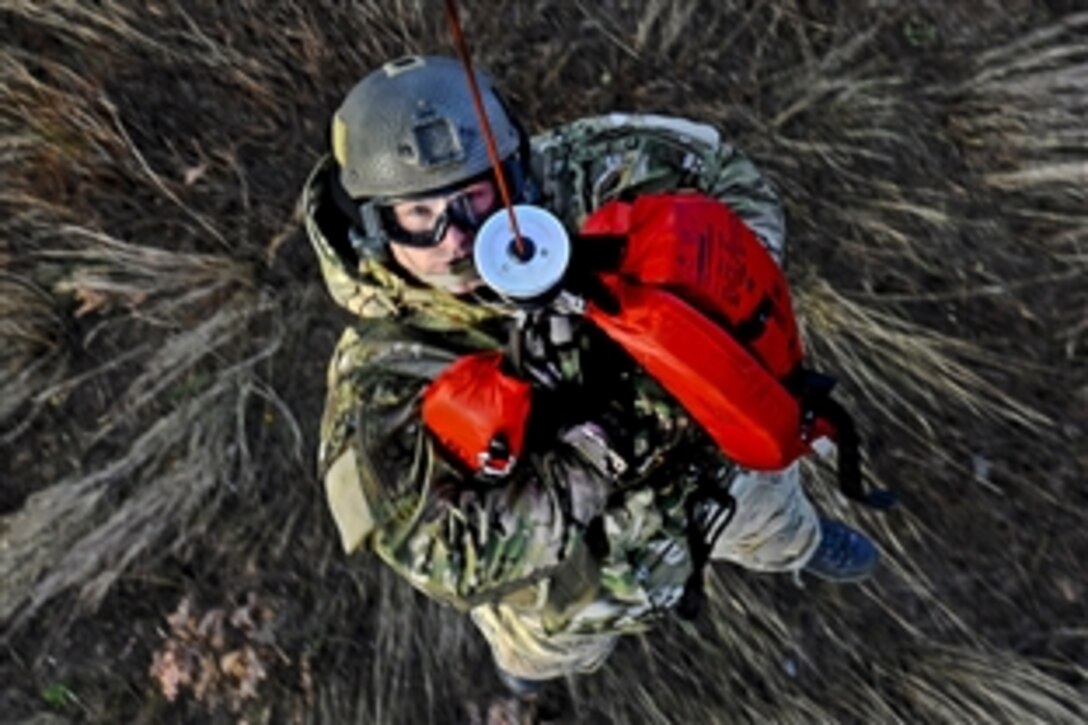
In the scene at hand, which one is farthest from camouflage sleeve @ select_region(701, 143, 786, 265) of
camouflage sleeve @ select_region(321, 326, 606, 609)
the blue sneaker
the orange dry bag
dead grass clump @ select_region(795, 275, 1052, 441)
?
dead grass clump @ select_region(795, 275, 1052, 441)

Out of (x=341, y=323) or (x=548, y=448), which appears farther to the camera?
(x=341, y=323)

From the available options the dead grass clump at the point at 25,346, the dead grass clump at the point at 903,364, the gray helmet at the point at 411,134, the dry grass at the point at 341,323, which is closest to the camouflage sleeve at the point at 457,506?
the gray helmet at the point at 411,134

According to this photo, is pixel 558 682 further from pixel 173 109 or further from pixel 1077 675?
pixel 173 109

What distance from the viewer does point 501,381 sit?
1934mm

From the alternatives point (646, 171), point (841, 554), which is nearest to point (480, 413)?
point (646, 171)

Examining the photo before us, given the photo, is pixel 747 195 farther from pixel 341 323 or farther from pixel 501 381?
pixel 341 323

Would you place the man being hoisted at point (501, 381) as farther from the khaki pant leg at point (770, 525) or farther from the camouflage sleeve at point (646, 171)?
the khaki pant leg at point (770, 525)

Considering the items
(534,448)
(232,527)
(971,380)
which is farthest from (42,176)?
(971,380)

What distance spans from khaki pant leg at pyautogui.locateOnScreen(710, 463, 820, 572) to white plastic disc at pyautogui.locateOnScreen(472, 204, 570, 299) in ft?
2.84

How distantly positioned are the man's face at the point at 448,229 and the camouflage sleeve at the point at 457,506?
0.21 metres

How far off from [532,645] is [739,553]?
512mm

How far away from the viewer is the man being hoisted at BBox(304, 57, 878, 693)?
1.94 meters

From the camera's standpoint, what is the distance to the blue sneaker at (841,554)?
3086 mm

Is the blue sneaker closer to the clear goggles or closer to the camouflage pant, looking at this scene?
the camouflage pant
